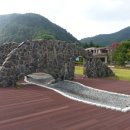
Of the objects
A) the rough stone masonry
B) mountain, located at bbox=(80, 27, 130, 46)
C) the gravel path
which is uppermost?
mountain, located at bbox=(80, 27, 130, 46)

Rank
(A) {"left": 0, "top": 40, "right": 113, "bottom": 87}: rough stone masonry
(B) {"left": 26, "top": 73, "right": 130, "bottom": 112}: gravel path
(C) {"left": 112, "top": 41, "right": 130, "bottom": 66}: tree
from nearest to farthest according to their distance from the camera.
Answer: (B) {"left": 26, "top": 73, "right": 130, "bottom": 112}: gravel path → (A) {"left": 0, "top": 40, "right": 113, "bottom": 87}: rough stone masonry → (C) {"left": 112, "top": 41, "right": 130, "bottom": 66}: tree

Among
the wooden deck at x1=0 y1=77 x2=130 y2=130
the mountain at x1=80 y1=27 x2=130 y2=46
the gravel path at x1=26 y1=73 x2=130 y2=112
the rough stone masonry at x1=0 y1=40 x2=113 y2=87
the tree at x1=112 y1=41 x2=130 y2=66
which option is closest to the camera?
the wooden deck at x1=0 y1=77 x2=130 y2=130

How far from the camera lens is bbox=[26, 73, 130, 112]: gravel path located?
1043 cm

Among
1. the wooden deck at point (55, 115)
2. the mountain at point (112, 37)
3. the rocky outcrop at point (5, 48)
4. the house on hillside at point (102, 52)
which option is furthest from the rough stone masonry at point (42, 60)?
the mountain at point (112, 37)

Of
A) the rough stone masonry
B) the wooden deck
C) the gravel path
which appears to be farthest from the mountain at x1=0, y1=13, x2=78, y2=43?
the wooden deck

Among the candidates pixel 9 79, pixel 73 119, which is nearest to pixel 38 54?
pixel 9 79

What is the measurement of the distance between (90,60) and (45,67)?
4820mm

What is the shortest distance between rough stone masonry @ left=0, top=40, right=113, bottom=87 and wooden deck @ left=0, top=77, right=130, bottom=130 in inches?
163

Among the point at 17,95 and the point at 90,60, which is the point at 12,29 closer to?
the point at 90,60

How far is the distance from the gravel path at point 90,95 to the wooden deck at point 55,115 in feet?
2.51

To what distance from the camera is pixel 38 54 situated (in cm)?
1625

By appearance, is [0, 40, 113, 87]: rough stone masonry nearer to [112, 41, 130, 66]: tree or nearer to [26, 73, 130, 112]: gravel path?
[26, 73, 130, 112]: gravel path

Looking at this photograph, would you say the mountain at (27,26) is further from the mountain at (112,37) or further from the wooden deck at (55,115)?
the wooden deck at (55,115)

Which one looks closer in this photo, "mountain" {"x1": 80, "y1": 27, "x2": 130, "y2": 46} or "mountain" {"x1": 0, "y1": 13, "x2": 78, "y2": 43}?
"mountain" {"x1": 0, "y1": 13, "x2": 78, "y2": 43}
